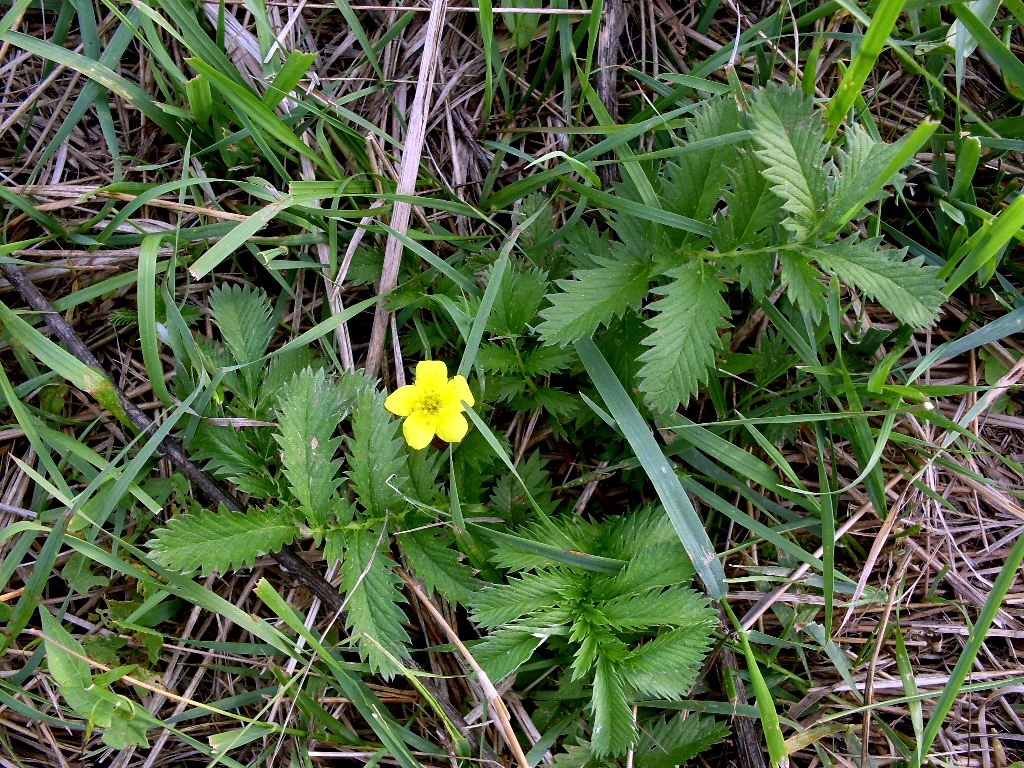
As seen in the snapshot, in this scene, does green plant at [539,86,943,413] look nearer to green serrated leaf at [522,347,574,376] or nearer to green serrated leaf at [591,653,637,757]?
green serrated leaf at [522,347,574,376]

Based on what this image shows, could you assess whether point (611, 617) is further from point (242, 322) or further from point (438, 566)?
point (242, 322)

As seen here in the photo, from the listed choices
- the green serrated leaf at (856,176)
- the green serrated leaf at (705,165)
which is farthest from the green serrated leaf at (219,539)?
the green serrated leaf at (856,176)

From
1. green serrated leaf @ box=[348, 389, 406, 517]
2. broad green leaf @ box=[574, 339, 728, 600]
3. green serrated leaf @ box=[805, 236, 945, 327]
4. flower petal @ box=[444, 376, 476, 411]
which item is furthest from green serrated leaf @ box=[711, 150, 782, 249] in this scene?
green serrated leaf @ box=[348, 389, 406, 517]

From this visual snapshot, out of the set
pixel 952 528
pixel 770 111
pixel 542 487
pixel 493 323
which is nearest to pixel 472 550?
pixel 542 487

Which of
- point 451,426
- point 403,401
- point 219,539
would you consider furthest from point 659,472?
point 219,539

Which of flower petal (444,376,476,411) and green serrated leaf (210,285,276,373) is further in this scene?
green serrated leaf (210,285,276,373)

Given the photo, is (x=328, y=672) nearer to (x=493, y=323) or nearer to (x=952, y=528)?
(x=493, y=323)

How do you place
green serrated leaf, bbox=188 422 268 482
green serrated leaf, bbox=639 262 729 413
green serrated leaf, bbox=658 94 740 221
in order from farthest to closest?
green serrated leaf, bbox=188 422 268 482, green serrated leaf, bbox=658 94 740 221, green serrated leaf, bbox=639 262 729 413

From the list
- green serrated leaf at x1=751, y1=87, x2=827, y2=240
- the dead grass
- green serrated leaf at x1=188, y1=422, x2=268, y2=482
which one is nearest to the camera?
green serrated leaf at x1=751, y1=87, x2=827, y2=240
